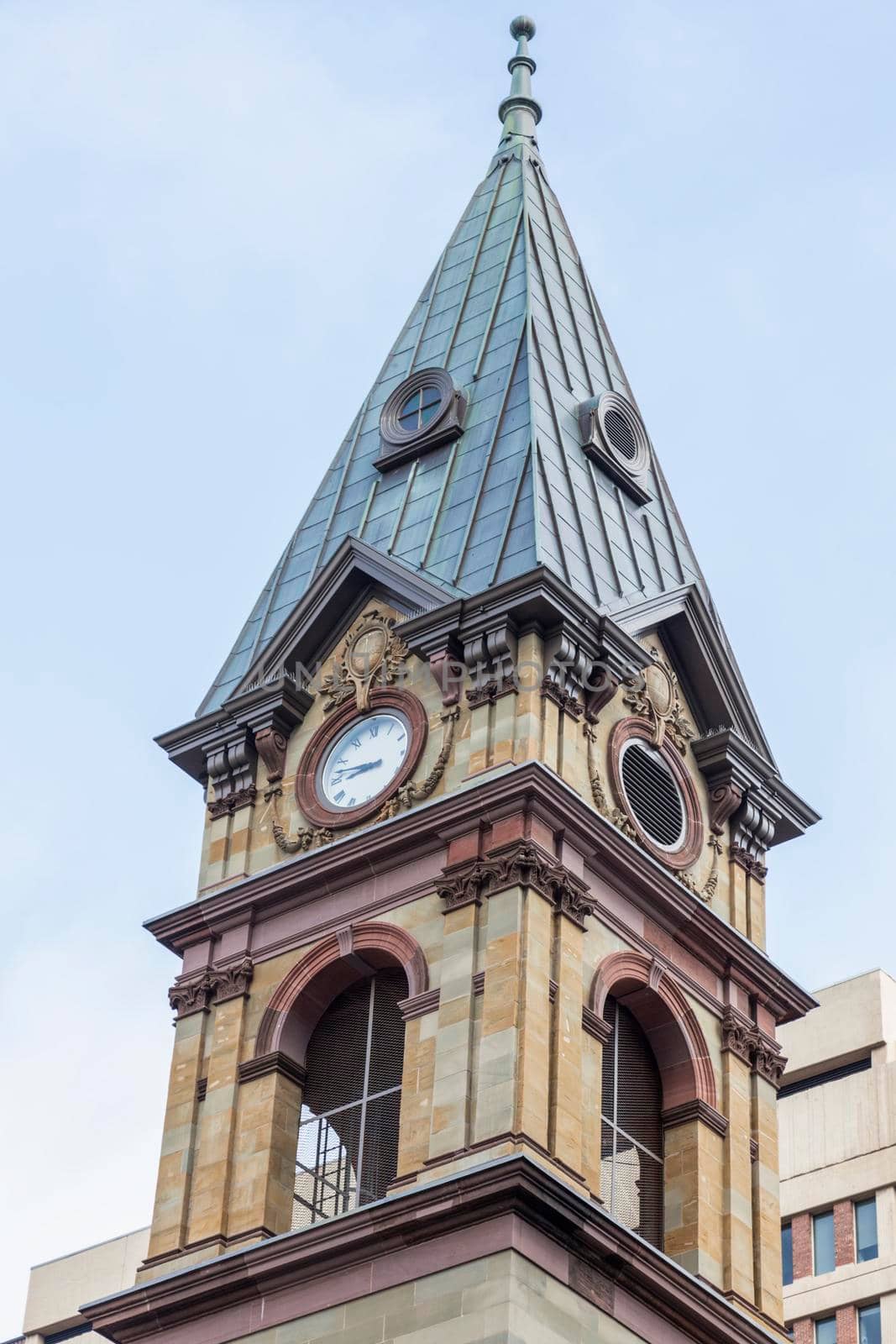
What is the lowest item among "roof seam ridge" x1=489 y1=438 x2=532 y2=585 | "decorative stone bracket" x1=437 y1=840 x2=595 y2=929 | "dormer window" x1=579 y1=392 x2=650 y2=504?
"decorative stone bracket" x1=437 y1=840 x2=595 y2=929

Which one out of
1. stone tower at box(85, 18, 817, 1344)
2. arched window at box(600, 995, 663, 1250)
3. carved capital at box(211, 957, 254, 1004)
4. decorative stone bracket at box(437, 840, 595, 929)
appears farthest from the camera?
carved capital at box(211, 957, 254, 1004)

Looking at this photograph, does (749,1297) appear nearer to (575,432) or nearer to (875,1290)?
(575,432)

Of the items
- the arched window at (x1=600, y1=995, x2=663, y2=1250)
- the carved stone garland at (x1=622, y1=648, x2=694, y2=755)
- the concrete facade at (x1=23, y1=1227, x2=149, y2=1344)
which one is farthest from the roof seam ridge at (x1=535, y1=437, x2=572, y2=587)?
the concrete facade at (x1=23, y1=1227, x2=149, y2=1344)

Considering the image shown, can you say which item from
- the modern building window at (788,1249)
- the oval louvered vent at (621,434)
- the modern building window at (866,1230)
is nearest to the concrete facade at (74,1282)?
the modern building window at (788,1249)

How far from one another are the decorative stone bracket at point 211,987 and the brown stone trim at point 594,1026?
5.99m

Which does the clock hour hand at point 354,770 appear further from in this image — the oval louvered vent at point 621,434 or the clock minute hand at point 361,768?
the oval louvered vent at point 621,434

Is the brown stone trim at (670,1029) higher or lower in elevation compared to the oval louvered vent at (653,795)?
lower

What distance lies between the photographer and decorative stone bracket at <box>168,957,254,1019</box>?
5809cm

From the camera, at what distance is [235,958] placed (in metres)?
58.5

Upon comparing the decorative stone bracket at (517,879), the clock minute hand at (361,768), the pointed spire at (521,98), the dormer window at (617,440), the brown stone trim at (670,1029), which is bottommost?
the brown stone trim at (670,1029)

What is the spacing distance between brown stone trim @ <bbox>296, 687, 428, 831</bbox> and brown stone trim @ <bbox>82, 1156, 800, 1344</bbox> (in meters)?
8.35

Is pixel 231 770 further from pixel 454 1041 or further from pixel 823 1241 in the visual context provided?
pixel 823 1241

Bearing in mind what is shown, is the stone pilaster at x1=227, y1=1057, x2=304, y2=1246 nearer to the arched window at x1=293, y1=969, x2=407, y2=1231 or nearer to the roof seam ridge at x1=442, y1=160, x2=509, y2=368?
the arched window at x1=293, y1=969, x2=407, y2=1231

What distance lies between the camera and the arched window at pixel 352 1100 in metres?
55.9
